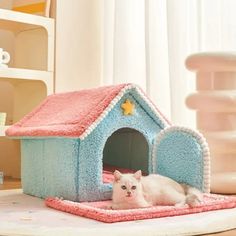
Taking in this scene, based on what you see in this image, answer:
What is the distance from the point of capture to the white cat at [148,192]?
1209 millimetres

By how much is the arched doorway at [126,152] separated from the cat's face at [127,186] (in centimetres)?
31

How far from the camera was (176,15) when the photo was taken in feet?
6.04

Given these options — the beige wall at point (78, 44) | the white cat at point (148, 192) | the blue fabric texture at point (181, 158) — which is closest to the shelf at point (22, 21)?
the beige wall at point (78, 44)

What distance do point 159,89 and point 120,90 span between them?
1.84 feet

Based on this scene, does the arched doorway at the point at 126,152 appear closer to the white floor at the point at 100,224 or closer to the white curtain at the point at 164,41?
the white curtain at the point at 164,41

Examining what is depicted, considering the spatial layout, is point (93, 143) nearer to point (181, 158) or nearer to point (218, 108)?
point (181, 158)

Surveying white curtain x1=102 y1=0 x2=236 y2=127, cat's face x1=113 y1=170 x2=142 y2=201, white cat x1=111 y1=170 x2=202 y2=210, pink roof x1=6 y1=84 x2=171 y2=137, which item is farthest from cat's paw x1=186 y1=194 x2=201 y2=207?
white curtain x1=102 y1=0 x2=236 y2=127

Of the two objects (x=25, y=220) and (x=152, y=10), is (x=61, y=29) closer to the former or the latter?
(x=152, y=10)

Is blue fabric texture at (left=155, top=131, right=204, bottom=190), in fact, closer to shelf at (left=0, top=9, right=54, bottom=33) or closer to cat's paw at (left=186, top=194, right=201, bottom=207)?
cat's paw at (left=186, top=194, right=201, bottom=207)

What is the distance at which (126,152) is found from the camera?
169 centimetres

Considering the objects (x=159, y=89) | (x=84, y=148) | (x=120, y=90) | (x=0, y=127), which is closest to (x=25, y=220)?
(x=84, y=148)

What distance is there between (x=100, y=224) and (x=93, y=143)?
0.96ft

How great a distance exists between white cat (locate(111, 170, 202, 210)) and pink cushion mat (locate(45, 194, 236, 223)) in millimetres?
31

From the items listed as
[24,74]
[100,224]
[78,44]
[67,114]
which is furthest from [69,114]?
[78,44]
